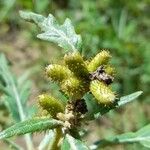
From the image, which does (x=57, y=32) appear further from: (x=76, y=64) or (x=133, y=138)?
(x=133, y=138)

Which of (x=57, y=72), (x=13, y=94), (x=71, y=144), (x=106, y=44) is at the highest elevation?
(x=106, y=44)

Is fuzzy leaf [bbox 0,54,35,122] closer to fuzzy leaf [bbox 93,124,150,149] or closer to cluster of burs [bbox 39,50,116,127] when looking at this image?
fuzzy leaf [bbox 93,124,150,149]

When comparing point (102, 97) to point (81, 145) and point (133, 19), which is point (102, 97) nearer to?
point (81, 145)

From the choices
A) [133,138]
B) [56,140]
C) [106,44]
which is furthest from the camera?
[106,44]

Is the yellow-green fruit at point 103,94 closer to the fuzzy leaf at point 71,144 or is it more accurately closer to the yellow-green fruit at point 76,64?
the yellow-green fruit at point 76,64

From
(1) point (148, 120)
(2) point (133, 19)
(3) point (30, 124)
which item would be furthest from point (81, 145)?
(2) point (133, 19)

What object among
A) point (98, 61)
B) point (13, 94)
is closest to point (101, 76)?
point (98, 61)
